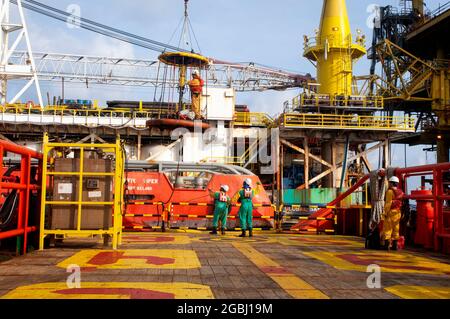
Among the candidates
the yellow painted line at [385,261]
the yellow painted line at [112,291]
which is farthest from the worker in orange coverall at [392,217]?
the yellow painted line at [112,291]

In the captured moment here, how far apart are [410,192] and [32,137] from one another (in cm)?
3103

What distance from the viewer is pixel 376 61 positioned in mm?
45906

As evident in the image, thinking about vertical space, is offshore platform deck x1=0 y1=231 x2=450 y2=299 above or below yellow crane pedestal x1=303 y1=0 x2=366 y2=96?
below

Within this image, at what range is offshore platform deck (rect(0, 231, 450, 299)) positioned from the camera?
5375 millimetres

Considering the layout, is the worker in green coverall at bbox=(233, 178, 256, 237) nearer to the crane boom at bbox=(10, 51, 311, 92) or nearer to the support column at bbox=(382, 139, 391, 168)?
the support column at bbox=(382, 139, 391, 168)

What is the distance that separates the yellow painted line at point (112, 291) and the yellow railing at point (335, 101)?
100 feet

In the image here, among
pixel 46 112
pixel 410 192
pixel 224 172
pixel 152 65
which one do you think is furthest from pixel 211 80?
pixel 410 192

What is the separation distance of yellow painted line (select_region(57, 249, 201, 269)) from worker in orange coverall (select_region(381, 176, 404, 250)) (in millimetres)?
4266

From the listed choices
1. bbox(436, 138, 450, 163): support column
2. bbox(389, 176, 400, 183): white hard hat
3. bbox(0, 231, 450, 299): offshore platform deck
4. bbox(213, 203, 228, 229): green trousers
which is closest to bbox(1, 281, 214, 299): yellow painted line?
bbox(0, 231, 450, 299): offshore platform deck

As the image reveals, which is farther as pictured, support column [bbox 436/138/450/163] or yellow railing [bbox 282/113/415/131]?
support column [bbox 436/138/450/163]

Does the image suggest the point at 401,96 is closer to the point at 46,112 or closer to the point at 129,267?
the point at 46,112

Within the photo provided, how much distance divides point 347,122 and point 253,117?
765 cm

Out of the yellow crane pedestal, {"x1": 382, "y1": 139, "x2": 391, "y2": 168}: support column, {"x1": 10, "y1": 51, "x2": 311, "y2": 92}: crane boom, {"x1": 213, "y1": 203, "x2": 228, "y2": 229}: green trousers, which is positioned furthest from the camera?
{"x1": 10, "y1": 51, "x2": 311, "y2": 92}: crane boom
